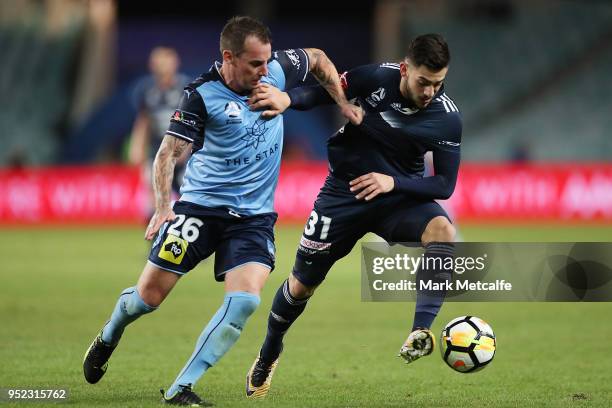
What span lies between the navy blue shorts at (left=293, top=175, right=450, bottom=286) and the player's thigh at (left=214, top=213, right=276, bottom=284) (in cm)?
37

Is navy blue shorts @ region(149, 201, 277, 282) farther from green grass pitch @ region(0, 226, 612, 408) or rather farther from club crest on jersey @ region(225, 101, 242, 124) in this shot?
green grass pitch @ region(0, 226, 612, 408)

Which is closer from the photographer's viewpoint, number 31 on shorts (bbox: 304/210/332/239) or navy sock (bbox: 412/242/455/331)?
navy sock (bbox: 412/242/455/331)

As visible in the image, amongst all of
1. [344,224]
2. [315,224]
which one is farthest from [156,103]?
[344,224]

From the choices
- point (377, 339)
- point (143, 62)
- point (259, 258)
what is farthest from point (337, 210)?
point (143, 62)

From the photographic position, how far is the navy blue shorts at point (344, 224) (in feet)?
22.5

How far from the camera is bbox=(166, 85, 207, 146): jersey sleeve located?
6273mm

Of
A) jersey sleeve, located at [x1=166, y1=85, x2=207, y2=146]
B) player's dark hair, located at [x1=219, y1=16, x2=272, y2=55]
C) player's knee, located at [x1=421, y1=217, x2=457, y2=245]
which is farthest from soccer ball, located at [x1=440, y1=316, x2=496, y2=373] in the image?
player's dark hair, located at [x1=219, y1=16, x2=272, y2=55]

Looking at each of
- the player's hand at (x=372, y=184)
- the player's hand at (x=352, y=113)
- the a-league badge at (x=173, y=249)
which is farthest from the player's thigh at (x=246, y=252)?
the player's hand at (x=352, y=113)

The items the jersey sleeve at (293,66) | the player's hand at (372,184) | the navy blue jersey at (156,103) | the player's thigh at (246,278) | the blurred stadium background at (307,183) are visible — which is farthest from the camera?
the navy blue jersey at (156,103)

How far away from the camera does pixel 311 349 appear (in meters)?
8.66

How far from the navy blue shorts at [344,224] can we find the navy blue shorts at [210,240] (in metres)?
0.38

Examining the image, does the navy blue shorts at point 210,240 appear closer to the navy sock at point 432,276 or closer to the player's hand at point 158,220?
the player's hand at point 158,220

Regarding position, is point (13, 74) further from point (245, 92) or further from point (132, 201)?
point (245, 92)

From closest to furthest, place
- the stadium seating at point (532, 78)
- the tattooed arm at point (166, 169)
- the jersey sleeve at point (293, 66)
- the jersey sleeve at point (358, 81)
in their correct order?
the tattooed arm at point (166, 169) → the jersey sleeve at point (293, 66) → the jersey sleeve at point (358, 81) → the stadium seating at point (532, 78)
